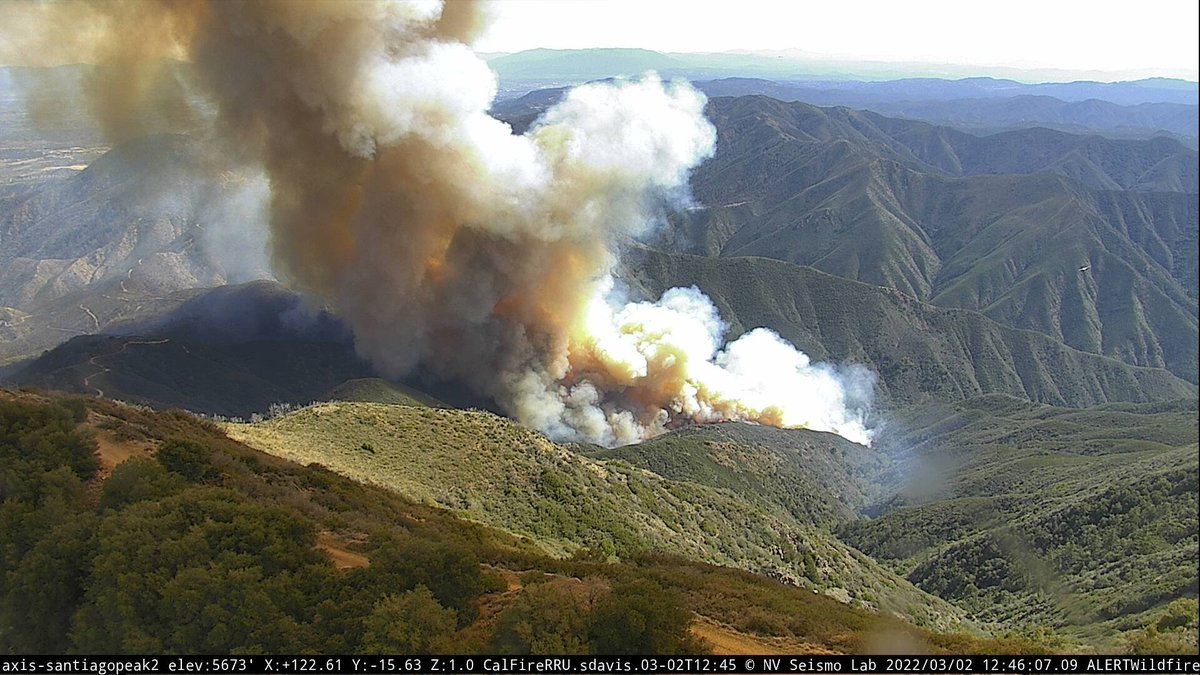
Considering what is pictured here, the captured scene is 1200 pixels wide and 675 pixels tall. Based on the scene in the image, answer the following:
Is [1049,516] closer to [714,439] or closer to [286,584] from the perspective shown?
[714,439]

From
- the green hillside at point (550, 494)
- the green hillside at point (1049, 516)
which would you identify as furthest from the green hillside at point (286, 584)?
the green hillside at point (550, 494)

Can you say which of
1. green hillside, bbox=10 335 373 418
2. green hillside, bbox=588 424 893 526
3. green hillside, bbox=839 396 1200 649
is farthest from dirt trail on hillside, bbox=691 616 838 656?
green hillside, bbox=10 335 373 418

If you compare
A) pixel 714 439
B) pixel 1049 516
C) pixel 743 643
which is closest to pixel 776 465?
pixel 714 439

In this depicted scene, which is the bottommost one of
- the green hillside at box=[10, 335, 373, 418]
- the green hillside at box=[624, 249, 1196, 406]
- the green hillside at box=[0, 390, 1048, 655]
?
the green hillside at box=[624, 249, 1196, 406]

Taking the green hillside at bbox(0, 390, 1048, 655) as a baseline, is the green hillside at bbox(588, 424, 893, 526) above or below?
below

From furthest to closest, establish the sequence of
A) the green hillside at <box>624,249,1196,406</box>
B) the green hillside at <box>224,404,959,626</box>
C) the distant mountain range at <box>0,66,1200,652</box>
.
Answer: the green hillside at <box>624,249,1196,406</box>
the green hillside at <box>224,404,959,626</box>
the distant mountain range at <box>0,66,1200,652</box>

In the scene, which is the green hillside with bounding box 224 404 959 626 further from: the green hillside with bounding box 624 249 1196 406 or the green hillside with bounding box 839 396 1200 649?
the green hillside with bounding box 624 249 1196 406

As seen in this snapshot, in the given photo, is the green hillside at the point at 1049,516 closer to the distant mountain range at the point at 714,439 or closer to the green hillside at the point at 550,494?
the distant mountain range at the point at 714,439
